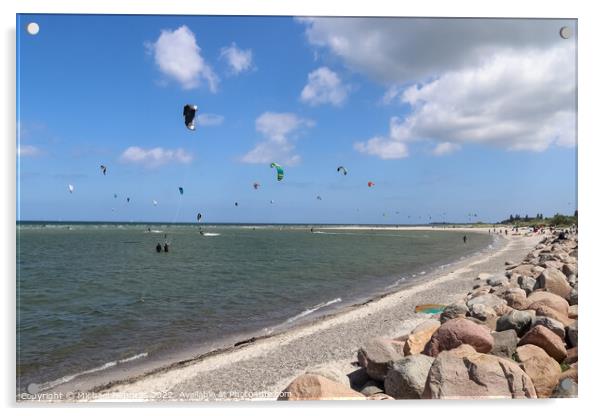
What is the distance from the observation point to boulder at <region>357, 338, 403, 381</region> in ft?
17.4

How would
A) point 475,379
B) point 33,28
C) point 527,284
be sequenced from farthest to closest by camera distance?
point 527,284
point 33,28
point 475,379

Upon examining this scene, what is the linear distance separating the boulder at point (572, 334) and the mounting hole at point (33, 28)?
786 centimetres

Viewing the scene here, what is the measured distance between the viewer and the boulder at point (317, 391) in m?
4.63

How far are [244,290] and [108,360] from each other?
8242 millimetres

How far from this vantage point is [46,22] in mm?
5055

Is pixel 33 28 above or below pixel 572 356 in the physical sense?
above

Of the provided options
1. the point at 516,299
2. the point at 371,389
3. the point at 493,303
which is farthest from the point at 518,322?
the point at 371,389

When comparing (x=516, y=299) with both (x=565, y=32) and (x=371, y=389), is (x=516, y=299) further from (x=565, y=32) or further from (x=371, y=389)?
(x=565, y=32)

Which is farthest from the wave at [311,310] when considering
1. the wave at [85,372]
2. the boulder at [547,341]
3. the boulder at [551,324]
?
the boulder at [547,341]

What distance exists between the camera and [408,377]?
464 centimetres

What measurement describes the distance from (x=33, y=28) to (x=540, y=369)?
7519 millimetres

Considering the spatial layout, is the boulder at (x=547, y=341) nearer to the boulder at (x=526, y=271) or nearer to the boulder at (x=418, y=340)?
the boulder at (x=418, y=340)

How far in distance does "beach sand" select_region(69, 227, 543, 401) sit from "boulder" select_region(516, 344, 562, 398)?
2.57 meters

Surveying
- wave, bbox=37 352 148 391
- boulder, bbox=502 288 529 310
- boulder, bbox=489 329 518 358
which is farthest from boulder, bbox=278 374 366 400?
wave, bbox=37 352 148 391
